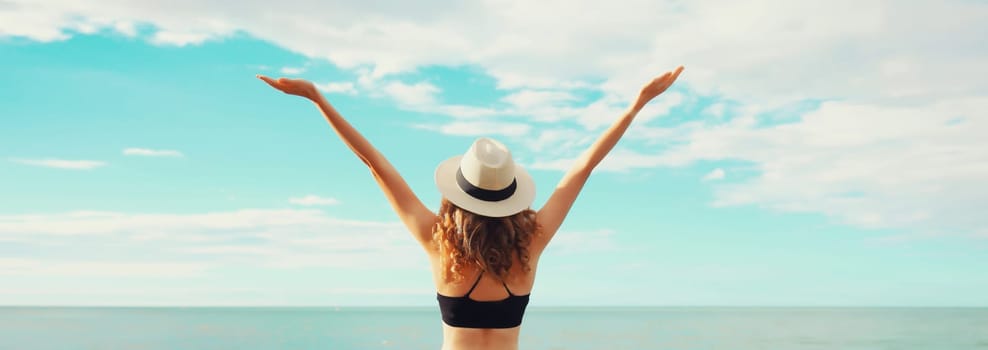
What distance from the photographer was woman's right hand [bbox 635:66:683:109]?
385 cm

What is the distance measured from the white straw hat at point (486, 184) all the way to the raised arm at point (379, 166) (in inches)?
5.1

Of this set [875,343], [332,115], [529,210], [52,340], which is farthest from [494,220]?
[52,340]

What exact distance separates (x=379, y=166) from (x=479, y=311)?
67cm

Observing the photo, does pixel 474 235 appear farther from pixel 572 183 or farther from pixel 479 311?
pixel 572 183

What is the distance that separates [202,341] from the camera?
37906 mm

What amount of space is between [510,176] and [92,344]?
35778 millimetres

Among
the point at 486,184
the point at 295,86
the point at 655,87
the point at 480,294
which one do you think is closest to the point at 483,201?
the point at 486,184

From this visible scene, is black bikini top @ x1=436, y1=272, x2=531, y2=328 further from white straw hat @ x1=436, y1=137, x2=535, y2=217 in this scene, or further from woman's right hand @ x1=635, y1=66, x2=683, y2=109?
woman's right hand @ x1=635, y1=66, x2=683, y2=109

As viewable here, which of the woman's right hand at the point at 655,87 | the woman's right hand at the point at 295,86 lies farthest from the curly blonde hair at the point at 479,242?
the woman's right hand at the point at 655,87

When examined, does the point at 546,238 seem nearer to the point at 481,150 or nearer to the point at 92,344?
the point at 481,150

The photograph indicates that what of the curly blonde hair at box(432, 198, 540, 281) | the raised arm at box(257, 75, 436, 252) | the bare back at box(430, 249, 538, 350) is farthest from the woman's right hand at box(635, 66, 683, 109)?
the raised arm at box(257, 75, 436, 252)

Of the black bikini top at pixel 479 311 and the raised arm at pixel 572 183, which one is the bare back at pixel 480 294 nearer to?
the black bikini top at pixel 479 311

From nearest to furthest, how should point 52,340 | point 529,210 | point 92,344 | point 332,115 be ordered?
point 332,115
point 529,210
point 92,344
point 52,340

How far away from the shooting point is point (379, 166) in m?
3.30
